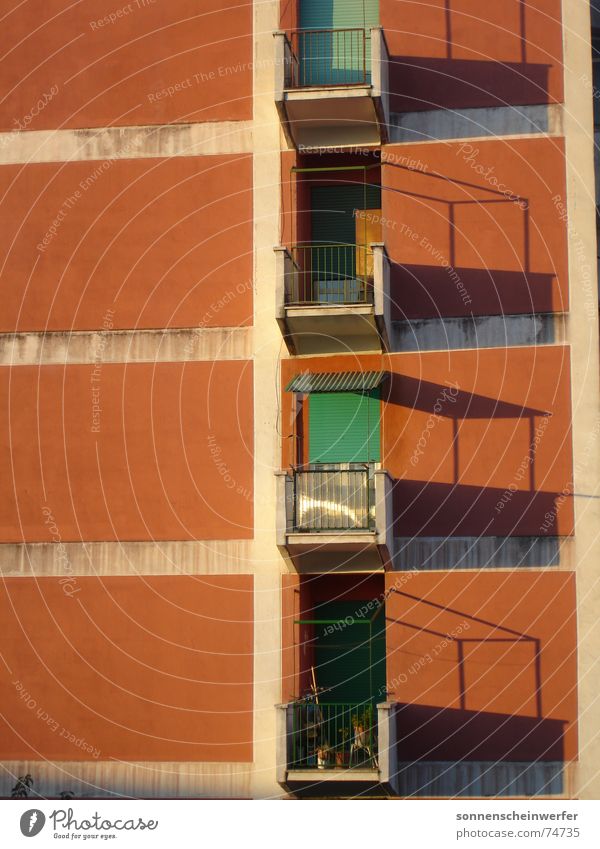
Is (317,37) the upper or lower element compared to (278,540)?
upper

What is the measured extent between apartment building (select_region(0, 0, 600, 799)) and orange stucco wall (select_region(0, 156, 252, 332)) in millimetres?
57

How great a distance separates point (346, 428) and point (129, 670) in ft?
18.3

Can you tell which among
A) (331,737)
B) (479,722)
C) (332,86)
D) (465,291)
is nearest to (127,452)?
(331,737)

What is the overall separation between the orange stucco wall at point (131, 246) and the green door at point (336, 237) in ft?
4.09

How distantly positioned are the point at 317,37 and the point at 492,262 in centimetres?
538

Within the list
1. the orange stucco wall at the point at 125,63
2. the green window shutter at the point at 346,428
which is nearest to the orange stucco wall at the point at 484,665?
the green window shutter at the point at 346,428

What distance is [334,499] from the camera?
26.7 m

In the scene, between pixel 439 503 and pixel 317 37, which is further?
pixel 317 37

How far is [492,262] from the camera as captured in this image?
27.8 metres

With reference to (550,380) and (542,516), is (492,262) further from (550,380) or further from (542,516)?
(542,516)

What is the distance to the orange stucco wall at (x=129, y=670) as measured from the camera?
88.5 ft

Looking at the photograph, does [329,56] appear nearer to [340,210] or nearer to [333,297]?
[340,210]

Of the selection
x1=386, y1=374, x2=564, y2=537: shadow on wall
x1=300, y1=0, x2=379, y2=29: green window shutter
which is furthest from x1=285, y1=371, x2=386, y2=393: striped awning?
x1=300, y1=0, x2=379, y2=29: green window shutter

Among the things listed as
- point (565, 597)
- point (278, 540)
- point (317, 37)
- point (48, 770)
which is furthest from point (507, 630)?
point (317, 37)
